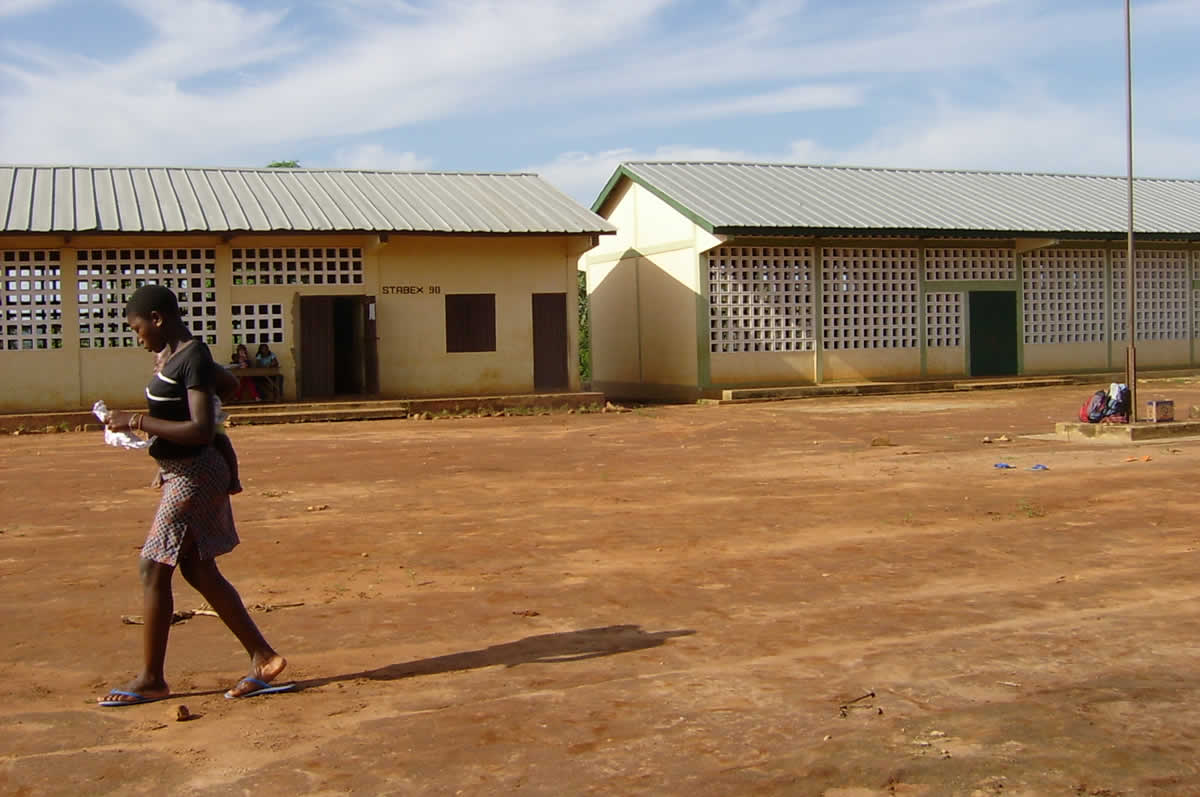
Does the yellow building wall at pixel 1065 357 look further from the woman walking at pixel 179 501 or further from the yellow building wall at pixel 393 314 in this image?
the woman walking at pixel 179 501

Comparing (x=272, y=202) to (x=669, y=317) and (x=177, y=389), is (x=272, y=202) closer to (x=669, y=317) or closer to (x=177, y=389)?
(x=669, y=317)

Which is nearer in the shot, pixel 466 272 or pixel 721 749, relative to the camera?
→ pixel 721 749

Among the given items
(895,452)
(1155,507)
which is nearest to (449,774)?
(1155,507)

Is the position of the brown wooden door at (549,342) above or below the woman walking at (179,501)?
above

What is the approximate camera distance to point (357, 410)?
65.3 feet

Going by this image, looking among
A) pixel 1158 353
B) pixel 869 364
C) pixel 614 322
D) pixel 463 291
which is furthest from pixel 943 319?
pixel 463 291

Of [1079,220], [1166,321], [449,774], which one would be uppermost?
[1079,220]

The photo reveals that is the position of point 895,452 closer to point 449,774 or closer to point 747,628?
point 747,628

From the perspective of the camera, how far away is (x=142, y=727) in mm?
4344

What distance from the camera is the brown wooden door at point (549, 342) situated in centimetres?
2255

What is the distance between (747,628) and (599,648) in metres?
0.72

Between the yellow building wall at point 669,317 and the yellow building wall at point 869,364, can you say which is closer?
the yellow building wall at point 669,317

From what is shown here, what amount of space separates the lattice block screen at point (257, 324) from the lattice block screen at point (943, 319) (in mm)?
12568

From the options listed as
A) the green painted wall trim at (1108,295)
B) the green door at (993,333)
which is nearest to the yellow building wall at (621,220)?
the green door at (993,333)
